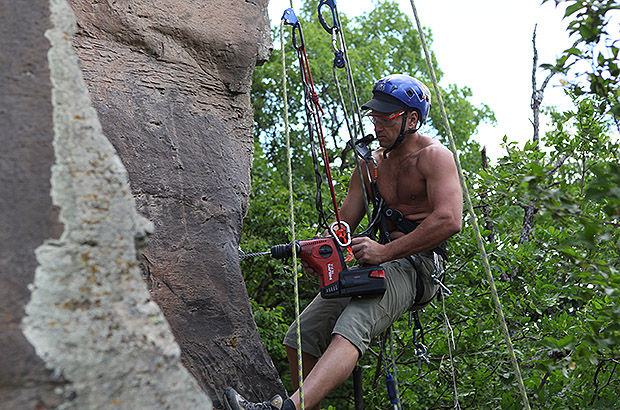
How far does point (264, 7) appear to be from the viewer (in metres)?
3.94

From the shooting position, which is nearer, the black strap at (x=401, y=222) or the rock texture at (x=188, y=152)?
the rock texture at (x=188, y=152)

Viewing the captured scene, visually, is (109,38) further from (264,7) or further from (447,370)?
(447,370)

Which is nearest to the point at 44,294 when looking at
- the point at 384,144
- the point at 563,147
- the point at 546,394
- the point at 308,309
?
the point at 308,309

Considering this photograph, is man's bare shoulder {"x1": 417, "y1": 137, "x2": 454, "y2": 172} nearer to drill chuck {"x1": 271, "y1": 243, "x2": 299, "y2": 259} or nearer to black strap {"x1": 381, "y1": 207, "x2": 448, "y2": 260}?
black strap {"x1": 381, "y1": 207, "x2": 448, "y2": 260}

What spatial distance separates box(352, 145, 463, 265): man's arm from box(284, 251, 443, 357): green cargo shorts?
0.47 ft

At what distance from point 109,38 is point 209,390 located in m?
1.86

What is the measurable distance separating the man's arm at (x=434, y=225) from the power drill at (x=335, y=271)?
9 cm

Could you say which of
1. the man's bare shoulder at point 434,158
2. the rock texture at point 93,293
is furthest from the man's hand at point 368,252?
the rock texture at point 93,293

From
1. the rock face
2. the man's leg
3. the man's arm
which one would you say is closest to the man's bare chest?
the man's arm

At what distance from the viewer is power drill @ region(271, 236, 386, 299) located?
3.06 m

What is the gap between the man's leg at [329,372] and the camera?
2.76 meters

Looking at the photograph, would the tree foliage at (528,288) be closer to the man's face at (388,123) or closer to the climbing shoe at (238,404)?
the man's face at (388,123)

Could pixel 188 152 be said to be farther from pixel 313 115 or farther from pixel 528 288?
pixel 528 288

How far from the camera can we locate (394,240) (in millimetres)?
3250
